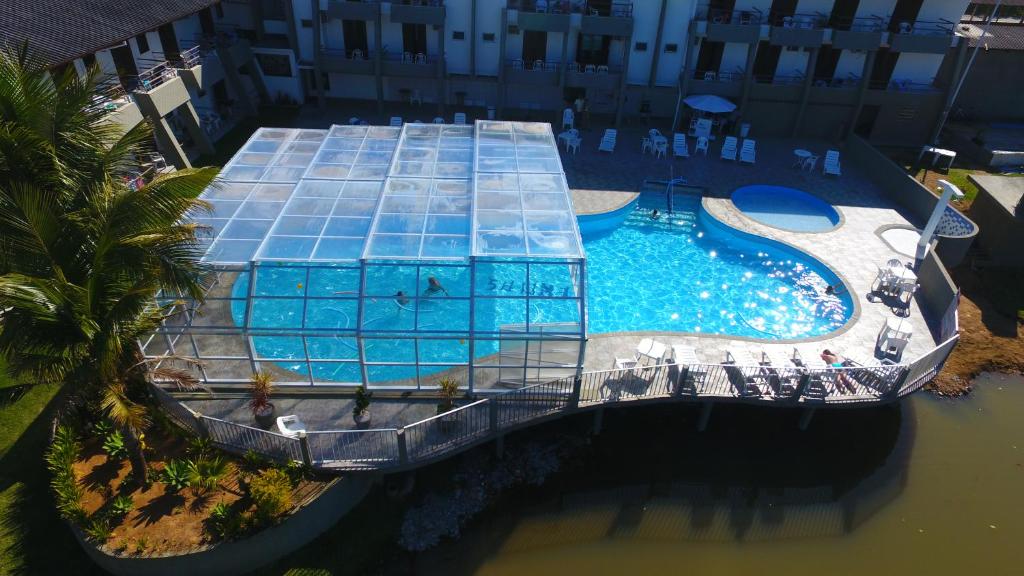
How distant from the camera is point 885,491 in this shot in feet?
53.7

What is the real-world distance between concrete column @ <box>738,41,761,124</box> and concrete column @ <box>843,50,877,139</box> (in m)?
5.47

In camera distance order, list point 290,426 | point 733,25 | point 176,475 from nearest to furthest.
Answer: point 176,475
point 290,426
point 733,25

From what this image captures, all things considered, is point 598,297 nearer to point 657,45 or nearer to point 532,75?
point 532,75

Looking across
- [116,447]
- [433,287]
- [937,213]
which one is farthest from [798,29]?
[116,447]

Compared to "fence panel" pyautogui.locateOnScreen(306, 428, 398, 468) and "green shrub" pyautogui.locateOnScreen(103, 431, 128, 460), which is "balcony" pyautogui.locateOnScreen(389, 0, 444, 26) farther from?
"green shrub" pyautogui.locateOnScreen(103, 431, 128, 460)

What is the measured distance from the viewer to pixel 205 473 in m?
13.3

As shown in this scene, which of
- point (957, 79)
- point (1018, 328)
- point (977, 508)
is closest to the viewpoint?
point (977, 508)

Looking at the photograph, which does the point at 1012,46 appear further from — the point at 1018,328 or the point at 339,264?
the point at 339,264

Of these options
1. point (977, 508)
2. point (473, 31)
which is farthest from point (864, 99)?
point (977, 508)

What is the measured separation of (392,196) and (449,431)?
7.26 m

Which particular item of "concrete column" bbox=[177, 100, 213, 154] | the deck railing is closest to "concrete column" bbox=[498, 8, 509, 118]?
"concrete column" bbox=[177, 100, 213, 154]

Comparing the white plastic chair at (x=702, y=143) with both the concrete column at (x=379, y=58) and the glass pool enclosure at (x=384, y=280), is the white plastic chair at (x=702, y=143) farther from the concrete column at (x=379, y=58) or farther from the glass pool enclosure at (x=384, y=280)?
the concrete column at (x=379, y=58)

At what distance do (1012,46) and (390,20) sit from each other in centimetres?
3537

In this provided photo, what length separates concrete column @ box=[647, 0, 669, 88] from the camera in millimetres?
31219
